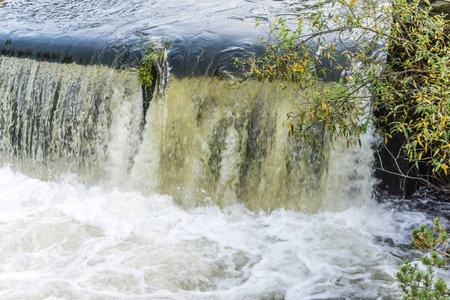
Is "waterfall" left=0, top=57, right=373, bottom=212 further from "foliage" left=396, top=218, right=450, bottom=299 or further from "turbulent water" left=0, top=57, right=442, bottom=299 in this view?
"foliage" left=396, top=218, right=450, bottom=299

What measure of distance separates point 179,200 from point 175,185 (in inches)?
7.8

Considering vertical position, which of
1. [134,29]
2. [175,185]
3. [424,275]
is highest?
[134,29]

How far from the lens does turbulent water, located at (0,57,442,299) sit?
4363mm

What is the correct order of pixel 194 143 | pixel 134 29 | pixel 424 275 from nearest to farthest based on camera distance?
1. pixel 424 275
2. pixel 194 143
3. pixel 134 29

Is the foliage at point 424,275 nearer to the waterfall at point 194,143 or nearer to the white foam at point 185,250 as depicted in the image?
the white foam at point 185,250

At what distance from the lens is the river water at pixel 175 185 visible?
4.41 m

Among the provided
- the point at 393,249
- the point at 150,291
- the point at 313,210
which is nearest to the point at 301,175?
the point at 313,210

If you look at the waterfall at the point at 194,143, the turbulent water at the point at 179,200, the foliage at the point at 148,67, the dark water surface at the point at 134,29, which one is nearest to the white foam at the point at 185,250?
the turbulent water at the point at 179,200

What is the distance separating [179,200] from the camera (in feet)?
19.6

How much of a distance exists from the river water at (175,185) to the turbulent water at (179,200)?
17mm

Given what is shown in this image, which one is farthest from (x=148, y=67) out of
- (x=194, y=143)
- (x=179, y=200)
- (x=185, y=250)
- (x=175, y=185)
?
(x=185, y=250)

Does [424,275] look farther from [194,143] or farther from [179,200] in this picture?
[179,200]

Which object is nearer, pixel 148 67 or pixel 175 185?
pixel 148 67

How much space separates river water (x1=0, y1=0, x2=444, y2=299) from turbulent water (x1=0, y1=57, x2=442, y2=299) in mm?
17
